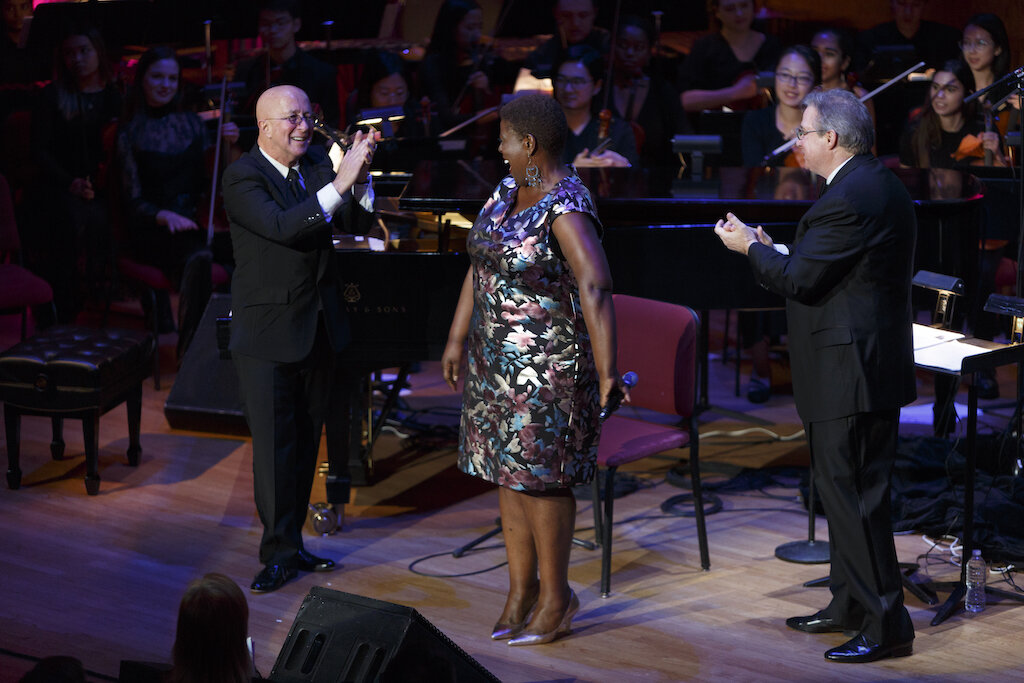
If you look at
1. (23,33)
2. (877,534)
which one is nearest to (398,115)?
(877,534)

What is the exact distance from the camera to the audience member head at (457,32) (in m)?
8.23

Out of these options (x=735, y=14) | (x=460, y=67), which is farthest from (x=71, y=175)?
(x=735, y=14)

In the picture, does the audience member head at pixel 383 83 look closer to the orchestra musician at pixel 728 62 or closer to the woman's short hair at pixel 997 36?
the orchestra musician at pixel 728 62

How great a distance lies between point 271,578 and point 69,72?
169 inches

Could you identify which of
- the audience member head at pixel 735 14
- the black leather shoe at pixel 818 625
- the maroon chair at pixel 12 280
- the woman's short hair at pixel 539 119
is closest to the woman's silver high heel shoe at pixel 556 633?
the black leather shoe at pixel 818 625

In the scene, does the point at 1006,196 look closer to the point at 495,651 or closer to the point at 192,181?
the point at 495,651

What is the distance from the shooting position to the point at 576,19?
25.0ft

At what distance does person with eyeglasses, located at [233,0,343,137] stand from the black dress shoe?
485 cm

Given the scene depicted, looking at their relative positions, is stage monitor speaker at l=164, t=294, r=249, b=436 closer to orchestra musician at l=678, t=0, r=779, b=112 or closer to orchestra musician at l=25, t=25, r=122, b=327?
orchestra musician at l=25, t=25, r=122, b=327

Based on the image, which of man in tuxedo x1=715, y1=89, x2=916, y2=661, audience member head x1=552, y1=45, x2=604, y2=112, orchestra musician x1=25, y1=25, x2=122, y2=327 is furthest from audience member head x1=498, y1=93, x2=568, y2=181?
orchestra musician x1=25, y1=25, x2=122, y2=327

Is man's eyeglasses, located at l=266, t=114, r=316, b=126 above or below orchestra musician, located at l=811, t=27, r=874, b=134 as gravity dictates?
below

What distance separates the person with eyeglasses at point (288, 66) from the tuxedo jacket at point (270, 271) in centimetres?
361

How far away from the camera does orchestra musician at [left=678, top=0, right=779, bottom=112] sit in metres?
7.63

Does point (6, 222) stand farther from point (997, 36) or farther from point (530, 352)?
point (997, 36)
